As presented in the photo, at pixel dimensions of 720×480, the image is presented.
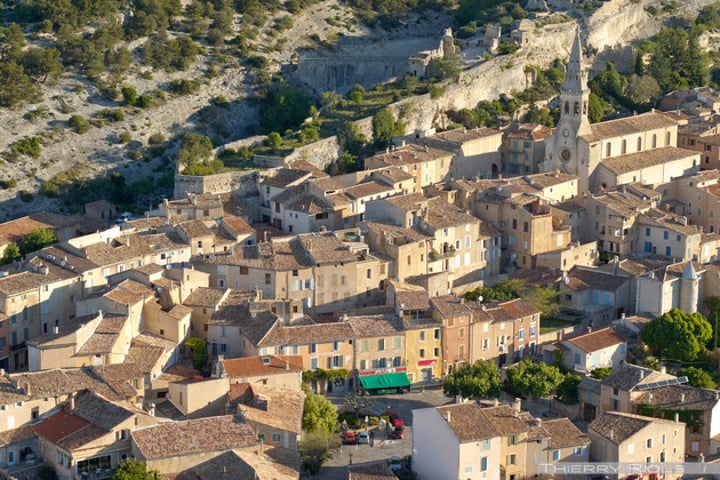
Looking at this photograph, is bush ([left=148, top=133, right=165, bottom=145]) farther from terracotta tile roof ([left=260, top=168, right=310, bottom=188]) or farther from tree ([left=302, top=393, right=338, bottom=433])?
tree ([left=302, top=393, right=338, bottom=433])

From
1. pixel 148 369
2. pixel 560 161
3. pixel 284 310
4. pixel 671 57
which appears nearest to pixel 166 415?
pixel 148 369

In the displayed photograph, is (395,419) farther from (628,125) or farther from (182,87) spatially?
(182,87)

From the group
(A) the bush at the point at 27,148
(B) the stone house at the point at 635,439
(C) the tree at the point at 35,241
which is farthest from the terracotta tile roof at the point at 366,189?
(B) the stone house at the point at 635,439

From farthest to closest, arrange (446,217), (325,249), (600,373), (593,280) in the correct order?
(446,217) < (593,280) < (325,249) < (600,373)

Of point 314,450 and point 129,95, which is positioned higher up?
point 129,95

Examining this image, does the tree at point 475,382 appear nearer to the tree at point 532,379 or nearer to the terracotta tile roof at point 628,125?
the tree at point 532,379

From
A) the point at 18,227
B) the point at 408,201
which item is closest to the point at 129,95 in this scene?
the point at 18,227
